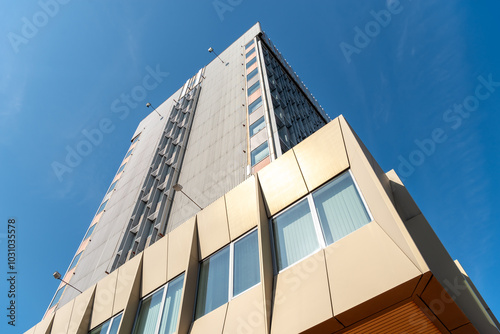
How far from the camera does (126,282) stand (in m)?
13.2

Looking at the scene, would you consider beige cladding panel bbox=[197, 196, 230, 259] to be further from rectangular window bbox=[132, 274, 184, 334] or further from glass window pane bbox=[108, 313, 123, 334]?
glass window pane bbox=[108, 313, 123, 334]

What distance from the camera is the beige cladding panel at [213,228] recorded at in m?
11.4

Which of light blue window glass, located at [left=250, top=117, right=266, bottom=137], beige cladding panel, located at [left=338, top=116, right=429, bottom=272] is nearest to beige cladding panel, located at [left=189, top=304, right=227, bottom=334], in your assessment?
beige cladding panel, located at [left=338, top=116, right=429, bottom=272]

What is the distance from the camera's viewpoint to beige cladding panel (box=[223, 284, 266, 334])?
26.9 feet

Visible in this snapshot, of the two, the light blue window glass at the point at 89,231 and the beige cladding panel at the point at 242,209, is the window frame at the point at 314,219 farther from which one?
the light blue window glass at the point at 89,231

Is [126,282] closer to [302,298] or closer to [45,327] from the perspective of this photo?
[45,327]

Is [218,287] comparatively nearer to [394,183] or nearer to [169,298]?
[169,298]

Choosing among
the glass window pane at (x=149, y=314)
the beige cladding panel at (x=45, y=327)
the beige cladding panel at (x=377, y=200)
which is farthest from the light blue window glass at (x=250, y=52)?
the beige cladding panel at (x=45, y=327)

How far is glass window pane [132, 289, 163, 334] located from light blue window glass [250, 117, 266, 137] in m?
10.4

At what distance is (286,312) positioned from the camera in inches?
302

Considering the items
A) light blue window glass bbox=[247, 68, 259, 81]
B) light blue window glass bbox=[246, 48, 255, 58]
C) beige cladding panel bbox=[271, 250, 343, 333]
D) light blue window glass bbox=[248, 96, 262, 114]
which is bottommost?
beige cladding panel bbox=[271, 250, 343, 333]

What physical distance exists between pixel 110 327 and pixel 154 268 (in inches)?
114

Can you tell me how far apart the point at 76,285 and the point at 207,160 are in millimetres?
11327

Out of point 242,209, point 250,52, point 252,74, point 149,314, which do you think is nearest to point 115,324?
point 149,314
